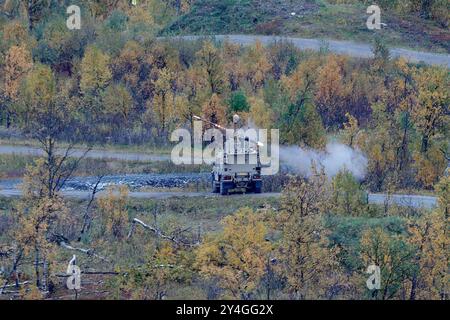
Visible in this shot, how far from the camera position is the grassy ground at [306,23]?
4172 centimetres

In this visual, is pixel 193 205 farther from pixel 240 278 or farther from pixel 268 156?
pixel 240 278

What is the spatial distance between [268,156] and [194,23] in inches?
735

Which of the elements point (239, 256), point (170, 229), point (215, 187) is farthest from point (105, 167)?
point (239, 256)

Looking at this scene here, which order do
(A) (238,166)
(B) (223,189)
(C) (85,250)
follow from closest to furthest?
(C) (85,250), (A) (238,166), (B) (223,189)

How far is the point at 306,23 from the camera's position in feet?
142

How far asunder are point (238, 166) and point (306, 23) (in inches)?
762

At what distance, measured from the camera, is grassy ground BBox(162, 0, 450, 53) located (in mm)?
41719

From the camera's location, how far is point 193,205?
24.9 metres

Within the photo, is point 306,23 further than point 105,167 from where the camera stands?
Yes

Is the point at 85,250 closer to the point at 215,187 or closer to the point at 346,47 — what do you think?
the point at 215,187

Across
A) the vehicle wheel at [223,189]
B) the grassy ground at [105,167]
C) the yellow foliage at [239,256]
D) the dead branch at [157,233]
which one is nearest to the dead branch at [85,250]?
the dead branch at [157,233]

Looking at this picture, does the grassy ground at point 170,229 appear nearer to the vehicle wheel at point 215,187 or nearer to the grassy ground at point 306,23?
the vehicle wheel at point 215,187

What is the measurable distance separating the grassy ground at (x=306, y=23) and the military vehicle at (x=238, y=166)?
17.2 m

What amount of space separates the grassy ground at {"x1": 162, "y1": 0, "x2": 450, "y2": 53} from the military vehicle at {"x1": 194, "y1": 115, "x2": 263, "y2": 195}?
1718cm
